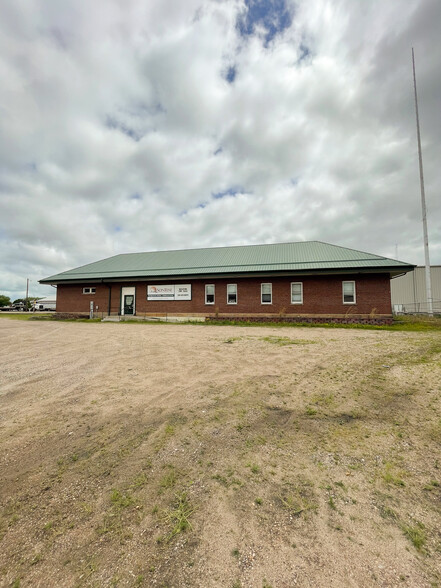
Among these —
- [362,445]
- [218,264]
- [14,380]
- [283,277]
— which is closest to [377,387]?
[362,445]

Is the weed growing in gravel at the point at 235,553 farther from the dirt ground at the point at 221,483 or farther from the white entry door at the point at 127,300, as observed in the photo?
the white entry door at the point at 127,300

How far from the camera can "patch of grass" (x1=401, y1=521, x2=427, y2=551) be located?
7.03 ft

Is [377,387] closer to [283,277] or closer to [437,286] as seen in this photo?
[283,277]

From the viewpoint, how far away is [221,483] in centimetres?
285

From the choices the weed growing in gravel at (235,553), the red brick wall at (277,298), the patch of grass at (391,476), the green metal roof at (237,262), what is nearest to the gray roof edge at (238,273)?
the green metal roof at (237,262)

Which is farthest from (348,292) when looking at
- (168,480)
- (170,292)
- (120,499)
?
(120,499)

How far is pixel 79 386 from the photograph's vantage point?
19.1 ft

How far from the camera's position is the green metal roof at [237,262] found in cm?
2225

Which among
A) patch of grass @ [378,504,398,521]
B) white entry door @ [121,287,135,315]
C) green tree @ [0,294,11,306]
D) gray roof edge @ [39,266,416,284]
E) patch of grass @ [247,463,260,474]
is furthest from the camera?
green tree @ [0,294,11,306]

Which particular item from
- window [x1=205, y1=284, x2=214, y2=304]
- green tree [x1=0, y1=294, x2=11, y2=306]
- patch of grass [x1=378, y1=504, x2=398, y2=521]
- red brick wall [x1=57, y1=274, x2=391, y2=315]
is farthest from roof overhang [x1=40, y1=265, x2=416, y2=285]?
green tree [x1=0, y1=294, x2=11, y2=306]

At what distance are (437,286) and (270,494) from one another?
40.8 meters

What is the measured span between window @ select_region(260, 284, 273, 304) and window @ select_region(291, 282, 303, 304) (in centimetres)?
174

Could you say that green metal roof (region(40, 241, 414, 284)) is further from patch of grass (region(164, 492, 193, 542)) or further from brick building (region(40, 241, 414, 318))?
patch of grass (region(164, 492, 193, 542))

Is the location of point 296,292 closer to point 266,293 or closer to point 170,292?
point 266,293
